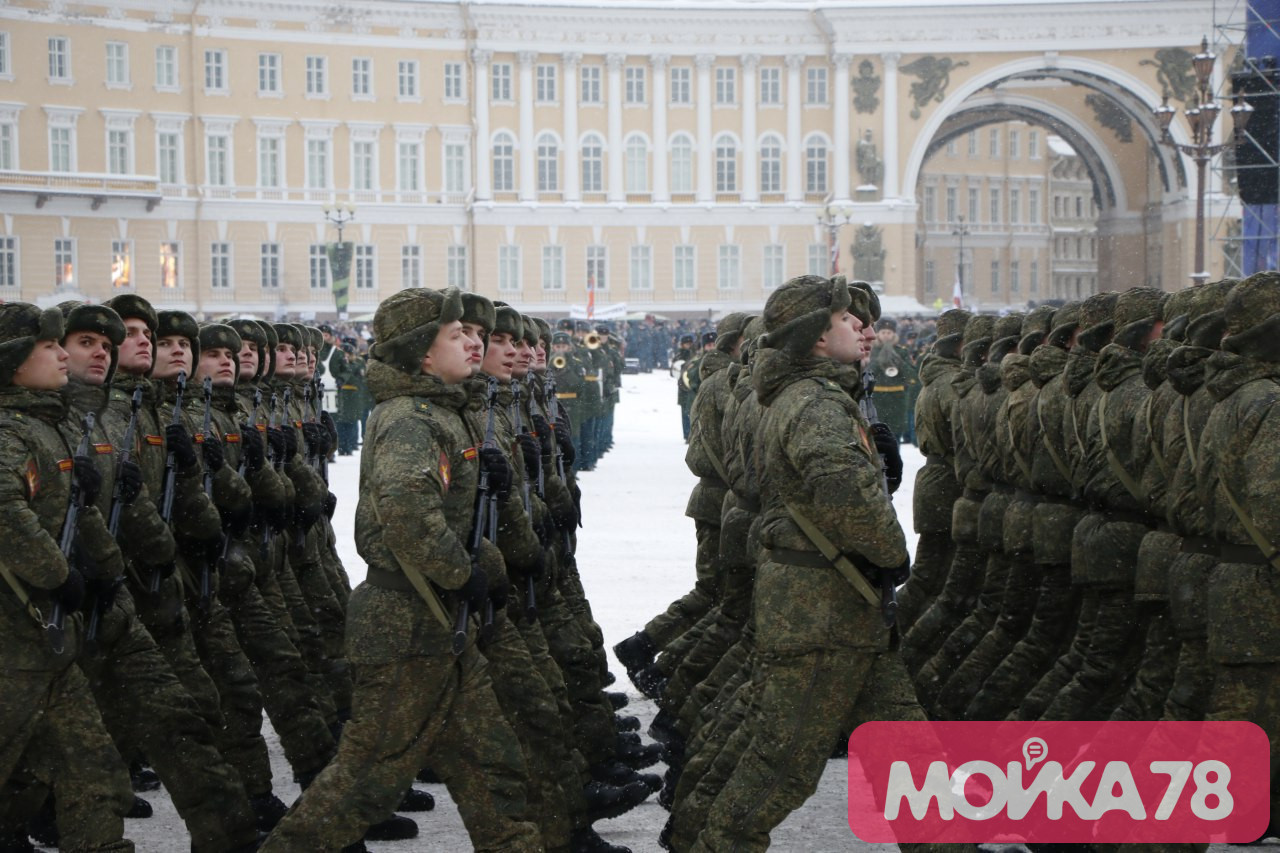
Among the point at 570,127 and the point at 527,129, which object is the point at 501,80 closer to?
the point at 527,129

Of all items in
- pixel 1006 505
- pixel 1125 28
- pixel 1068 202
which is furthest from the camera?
pixel 1068 202

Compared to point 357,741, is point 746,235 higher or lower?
higher

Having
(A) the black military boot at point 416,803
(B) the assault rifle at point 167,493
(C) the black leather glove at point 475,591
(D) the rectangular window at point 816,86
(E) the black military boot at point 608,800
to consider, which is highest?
(D) the rectangular window at point 816,86

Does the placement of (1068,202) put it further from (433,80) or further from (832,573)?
(832,573)

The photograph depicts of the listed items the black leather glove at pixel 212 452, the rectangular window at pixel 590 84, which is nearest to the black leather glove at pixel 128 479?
the black leather glove at pixel 212 452

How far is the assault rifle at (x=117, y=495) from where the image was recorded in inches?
211

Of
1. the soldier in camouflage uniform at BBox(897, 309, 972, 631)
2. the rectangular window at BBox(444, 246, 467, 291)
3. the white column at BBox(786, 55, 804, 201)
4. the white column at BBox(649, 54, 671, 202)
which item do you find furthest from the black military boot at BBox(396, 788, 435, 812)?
the white column at BBox(786, 55, 804, 201)

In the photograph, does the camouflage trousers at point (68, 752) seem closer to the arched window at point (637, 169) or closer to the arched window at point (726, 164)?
the arched window at point (637, 169)

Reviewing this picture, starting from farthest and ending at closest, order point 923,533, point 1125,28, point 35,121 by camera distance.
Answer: point 1125,28
point 35,121
point 923,533

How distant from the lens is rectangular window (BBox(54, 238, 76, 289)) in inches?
2052

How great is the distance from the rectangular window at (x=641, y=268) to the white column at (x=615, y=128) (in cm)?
185

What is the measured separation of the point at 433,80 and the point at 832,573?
53.3 metres

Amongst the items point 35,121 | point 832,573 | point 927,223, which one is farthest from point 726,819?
point 927,223

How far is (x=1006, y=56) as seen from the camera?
5594cm
